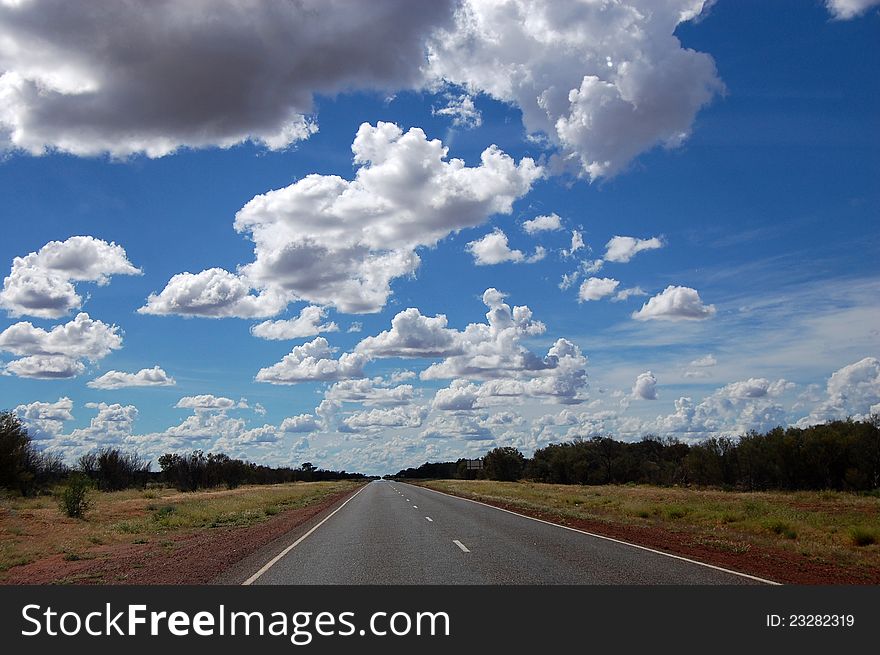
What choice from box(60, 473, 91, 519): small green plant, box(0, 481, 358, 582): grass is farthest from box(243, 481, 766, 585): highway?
box(60, 473, 91, 519): small green plant

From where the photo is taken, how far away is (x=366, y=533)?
21.7m

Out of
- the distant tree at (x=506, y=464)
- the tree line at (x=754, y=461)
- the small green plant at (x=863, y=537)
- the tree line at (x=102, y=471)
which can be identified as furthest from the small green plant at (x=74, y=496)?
the distant tree at (x=506, y=464)

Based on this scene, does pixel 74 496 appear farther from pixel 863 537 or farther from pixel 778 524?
pixel 863 537

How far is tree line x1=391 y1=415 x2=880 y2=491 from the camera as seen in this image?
63156 millimetres

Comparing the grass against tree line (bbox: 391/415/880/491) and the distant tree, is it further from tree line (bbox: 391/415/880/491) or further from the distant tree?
the distant tree

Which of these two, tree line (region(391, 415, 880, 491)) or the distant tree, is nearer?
tree line (region(391, 415, 880, 491))

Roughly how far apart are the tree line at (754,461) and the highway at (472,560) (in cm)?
4728

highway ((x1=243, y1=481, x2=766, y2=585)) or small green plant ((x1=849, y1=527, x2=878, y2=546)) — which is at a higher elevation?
highway ((x1=243, y1=481, x2=766, y2=585))

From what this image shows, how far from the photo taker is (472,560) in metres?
14.4

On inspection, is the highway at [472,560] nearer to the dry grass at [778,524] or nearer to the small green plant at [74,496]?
the dry grass at [778,524]

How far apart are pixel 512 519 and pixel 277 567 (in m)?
14.6

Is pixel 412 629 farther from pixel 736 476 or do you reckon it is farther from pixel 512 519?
pixel 736 476

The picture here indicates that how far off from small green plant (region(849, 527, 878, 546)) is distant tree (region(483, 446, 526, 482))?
142m

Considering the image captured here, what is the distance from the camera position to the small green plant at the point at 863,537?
20.9 metres
